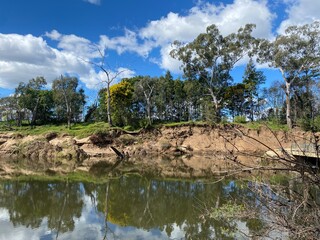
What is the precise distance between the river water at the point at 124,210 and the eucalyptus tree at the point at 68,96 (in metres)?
32.9

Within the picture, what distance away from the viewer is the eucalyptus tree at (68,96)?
51.0m

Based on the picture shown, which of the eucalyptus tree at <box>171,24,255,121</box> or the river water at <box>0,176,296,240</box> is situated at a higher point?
the eucalyptus tree at <box>171,24,255,121</box>

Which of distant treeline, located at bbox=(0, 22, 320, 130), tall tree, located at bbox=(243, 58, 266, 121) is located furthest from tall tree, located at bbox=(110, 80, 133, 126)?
tall tree, located at bbox=(243, 58, 266, 121)

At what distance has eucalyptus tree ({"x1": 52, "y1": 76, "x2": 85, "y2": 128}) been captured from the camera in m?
51.0

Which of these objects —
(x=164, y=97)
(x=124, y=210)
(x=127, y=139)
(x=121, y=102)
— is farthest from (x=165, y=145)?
(x=124, y=210)

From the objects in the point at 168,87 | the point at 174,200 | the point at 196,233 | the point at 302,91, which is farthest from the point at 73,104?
the point at 196,233

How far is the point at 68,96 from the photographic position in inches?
2060

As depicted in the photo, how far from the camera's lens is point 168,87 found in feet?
178

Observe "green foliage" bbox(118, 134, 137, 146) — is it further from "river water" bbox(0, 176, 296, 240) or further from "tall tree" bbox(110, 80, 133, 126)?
"river water" bbox(0, 176, 296, 240)

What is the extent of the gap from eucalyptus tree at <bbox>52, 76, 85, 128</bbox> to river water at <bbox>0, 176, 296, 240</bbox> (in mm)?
32855

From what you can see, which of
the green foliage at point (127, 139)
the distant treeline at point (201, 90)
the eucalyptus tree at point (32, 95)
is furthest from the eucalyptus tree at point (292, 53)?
the eucalyptus tree at point (32, 95)

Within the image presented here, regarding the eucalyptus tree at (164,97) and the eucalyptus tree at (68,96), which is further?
the eucalyptus tree at (164,97)

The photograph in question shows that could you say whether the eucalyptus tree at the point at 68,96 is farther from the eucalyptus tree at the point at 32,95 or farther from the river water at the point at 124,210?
the river water at the point at 124,210

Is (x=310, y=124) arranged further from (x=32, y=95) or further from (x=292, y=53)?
(x=32, y=95)
